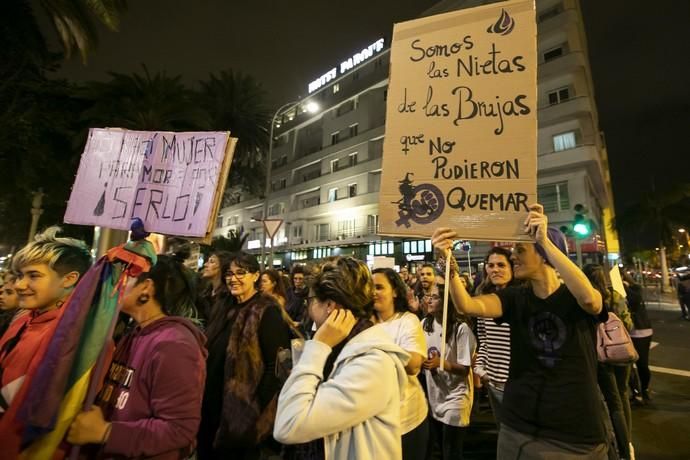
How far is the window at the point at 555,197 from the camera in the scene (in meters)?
24.8

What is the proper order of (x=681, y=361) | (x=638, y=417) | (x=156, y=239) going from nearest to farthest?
(x=156, y=239) → (x=638, y=417) → (x=681, y=361)

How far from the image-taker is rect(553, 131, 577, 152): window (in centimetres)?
2517

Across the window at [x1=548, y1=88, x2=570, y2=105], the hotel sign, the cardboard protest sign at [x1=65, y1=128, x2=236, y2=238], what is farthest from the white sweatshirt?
the hotel sign

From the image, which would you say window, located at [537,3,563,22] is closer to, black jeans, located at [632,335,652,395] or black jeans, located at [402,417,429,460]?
black jeans, located at [632,335,652,395]

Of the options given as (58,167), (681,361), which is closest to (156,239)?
(681,361)

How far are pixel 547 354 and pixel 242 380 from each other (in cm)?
198

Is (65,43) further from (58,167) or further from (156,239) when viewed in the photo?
(156,239)

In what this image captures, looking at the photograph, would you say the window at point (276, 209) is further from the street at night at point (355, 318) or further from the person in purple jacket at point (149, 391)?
the person in purple jacket at point (149, 391)

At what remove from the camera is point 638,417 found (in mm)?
5430

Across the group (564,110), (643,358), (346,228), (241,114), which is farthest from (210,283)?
(346,228)

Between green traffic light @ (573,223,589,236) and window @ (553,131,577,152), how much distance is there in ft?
57.3

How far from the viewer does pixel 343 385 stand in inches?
58.4

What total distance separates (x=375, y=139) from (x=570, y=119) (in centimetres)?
1480

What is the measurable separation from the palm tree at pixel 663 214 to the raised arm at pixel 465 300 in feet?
139
